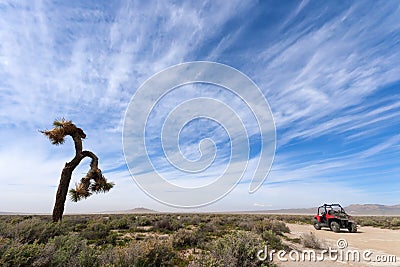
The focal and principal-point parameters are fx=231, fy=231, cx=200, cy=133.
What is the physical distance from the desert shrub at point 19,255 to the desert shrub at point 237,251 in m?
3.85

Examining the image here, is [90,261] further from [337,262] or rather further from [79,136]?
[337,262]

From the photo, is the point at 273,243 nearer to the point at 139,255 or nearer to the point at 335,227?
the point at 139,255

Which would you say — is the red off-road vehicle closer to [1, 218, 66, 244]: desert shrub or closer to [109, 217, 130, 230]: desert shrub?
[109, 217, 130, 230]: desert shrub

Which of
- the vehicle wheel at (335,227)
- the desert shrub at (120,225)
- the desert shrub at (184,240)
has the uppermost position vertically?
the desert shrub at (184,240)

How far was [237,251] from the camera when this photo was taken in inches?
233

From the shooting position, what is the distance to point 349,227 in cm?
1828

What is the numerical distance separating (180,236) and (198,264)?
531cm

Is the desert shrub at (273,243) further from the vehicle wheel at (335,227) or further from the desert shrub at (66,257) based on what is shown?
the vehicle wheel at (335,227)

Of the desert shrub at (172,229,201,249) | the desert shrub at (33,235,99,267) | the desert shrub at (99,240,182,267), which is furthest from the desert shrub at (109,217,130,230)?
the desert shrub at (33,235,99,267)

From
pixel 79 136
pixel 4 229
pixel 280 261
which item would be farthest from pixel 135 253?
pixel 79 136

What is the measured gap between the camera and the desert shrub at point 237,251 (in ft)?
18.3

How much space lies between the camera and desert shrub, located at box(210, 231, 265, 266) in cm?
558

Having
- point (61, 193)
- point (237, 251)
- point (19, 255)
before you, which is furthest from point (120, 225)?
point (237, 251)

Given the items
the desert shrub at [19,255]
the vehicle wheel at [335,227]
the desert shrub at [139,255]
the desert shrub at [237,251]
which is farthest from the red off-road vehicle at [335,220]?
the desert shrub at [19,255]
